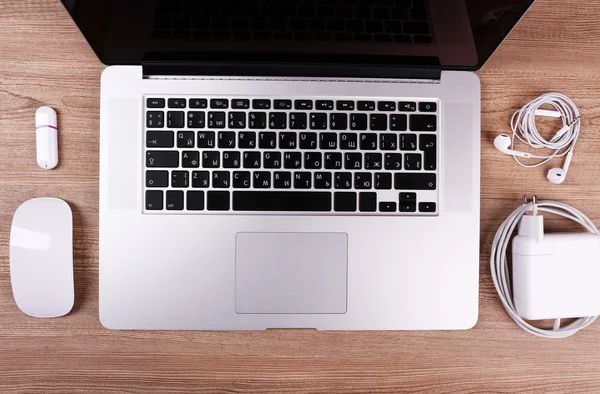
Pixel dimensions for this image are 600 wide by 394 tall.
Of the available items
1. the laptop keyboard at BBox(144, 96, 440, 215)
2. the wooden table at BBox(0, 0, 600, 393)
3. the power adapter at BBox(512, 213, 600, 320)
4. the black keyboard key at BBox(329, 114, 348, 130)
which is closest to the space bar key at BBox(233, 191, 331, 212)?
the laptop keyboard at BBox(144, 96, 440, 215)

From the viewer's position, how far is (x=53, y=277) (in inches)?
25.9

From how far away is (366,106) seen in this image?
669mm

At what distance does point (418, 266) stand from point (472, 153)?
7.5 inches

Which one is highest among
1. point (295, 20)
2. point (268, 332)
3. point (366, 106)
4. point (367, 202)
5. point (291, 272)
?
point (295, 20)

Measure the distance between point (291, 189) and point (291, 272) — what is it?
0.13 meters

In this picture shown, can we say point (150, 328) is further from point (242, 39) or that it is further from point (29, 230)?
point (242, 39)

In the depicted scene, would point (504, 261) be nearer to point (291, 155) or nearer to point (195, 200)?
point (291, 155)

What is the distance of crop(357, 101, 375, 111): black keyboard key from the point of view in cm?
67

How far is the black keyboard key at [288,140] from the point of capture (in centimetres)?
66

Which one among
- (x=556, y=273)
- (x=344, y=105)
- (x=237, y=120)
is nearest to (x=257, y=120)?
(x=237, y=120)

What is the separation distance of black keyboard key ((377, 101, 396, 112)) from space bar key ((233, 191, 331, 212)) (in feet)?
0.51

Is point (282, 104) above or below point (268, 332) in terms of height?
above

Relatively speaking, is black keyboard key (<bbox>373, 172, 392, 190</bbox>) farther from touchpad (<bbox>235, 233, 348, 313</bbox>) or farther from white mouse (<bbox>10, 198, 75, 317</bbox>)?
white mouse (<bbox>10, 198, 75, 317</bbox>)

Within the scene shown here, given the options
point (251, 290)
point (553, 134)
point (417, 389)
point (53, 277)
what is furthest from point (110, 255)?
point (553, 134)
